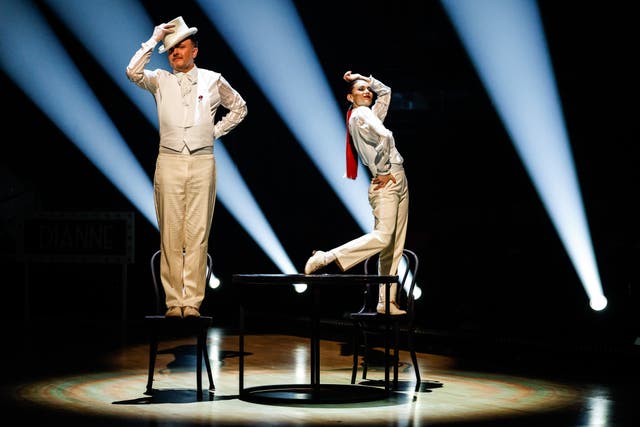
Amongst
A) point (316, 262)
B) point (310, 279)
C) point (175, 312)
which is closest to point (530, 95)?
point (316, 262)

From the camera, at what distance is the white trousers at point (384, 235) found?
4.88m

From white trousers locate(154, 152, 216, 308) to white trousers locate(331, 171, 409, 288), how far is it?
0.66 meters

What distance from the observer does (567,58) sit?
25.8 feet

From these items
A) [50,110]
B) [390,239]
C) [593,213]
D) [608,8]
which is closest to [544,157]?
[593,213]

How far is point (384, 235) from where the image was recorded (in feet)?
16.5

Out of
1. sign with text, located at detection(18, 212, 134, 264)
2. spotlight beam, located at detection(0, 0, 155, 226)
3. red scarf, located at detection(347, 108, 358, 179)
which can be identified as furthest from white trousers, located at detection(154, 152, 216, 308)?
sign with text, located at detection(18, 212, 134, 264)

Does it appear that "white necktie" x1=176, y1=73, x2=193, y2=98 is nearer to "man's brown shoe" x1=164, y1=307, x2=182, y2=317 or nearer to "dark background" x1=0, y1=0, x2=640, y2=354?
"man's brown shoe" x1=164, y1=307, x2=182, y2=317

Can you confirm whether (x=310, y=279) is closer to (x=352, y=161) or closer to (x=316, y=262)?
(x=316, y=262)

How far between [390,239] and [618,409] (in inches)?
52.9

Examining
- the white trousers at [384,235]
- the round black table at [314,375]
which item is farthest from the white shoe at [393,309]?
the round black table at [314,375]

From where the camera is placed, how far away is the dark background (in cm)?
756

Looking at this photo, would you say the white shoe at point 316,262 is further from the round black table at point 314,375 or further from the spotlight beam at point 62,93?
the spotlight beam at point 62,93

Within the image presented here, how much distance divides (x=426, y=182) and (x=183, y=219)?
15.5ft

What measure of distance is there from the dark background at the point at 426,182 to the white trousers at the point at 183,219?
3147 millimetres
